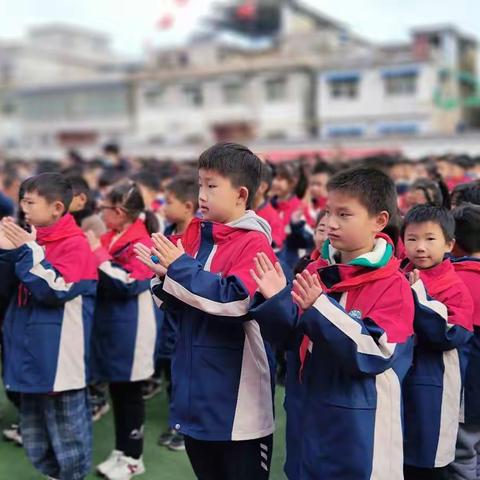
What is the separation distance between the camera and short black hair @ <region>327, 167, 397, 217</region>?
1879mm

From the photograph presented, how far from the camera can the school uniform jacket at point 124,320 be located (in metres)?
3.10

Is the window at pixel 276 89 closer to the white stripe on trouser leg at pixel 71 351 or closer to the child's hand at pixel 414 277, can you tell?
the white stripe on trouser leg at pixel 71 351

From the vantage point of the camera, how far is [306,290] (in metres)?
1.74

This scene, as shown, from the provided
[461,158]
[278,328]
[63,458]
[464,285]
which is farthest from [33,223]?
[461,158]

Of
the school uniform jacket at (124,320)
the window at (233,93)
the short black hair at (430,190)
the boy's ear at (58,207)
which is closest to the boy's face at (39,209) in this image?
the boy's ear at (58,207)

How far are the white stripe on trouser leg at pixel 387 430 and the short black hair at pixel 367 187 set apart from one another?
0.49 meters

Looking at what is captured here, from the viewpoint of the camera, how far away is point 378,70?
86.1 feet

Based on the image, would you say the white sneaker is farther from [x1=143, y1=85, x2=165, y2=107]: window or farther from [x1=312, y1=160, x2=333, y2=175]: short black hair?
[x1=143, y1=85, x2=165, y2=107]: window

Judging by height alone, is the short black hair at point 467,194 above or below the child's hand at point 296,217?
above

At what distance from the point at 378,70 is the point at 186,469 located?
25.2 m

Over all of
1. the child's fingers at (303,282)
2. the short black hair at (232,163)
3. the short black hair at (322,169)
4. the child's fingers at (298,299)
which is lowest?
the child's fingers at (298,299)

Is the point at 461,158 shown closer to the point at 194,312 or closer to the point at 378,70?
the point at 194,312

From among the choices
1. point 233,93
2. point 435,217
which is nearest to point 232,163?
point 435,217

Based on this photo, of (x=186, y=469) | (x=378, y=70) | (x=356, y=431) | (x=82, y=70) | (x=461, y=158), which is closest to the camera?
(x=356, y=431)
